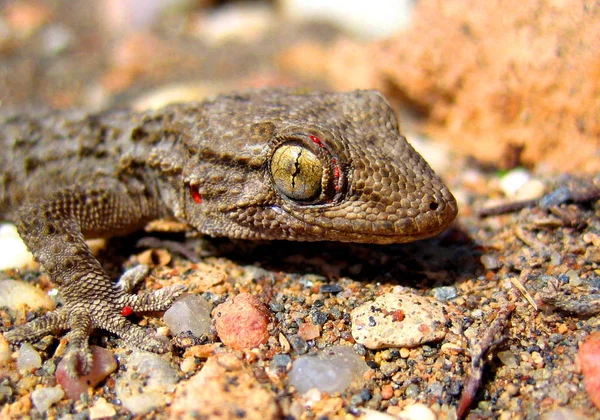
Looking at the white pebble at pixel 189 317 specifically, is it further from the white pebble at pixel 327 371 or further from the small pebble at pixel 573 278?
the small pebble at pixel 573 278

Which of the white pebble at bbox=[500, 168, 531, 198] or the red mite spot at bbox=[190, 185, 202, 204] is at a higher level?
the red mite spot at bbox=[190, 185, 202, 204]

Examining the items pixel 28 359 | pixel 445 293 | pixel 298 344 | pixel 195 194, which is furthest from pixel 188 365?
pixel 445 293

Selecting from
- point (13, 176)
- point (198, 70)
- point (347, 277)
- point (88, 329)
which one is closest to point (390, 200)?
point (347, 277)

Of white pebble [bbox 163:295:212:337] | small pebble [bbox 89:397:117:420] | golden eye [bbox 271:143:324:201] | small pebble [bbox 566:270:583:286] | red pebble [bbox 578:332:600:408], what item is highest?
golden eye [bbox 271:143:324:201]

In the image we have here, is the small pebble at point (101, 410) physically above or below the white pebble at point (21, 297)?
above

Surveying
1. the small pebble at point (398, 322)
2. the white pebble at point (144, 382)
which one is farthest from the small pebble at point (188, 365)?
the small pebble at point (398, 322)

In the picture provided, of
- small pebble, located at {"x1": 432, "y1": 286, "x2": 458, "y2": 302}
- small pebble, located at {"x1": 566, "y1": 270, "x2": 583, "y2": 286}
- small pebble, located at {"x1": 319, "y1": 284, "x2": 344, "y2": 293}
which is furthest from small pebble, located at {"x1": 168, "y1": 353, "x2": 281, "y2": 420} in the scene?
small pebble, located at {"x1": 566, "y1": 270, "x2": 583, "y2": 286}

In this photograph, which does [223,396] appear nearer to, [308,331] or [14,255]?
[308,331]

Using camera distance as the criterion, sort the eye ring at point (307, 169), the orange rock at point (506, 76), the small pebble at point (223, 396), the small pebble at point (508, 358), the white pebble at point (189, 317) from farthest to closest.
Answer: the orange rock at point (506, 76) < the white pebble at point (189, 317) < the eye ring at point (307, 169) < the small pebble at point (508, 358) < the small pebble at point (223, 396)

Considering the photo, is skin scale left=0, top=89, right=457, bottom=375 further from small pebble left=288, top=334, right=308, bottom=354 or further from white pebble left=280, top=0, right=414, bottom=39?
white pebble left=280, top=0, right=414, bottom=39
